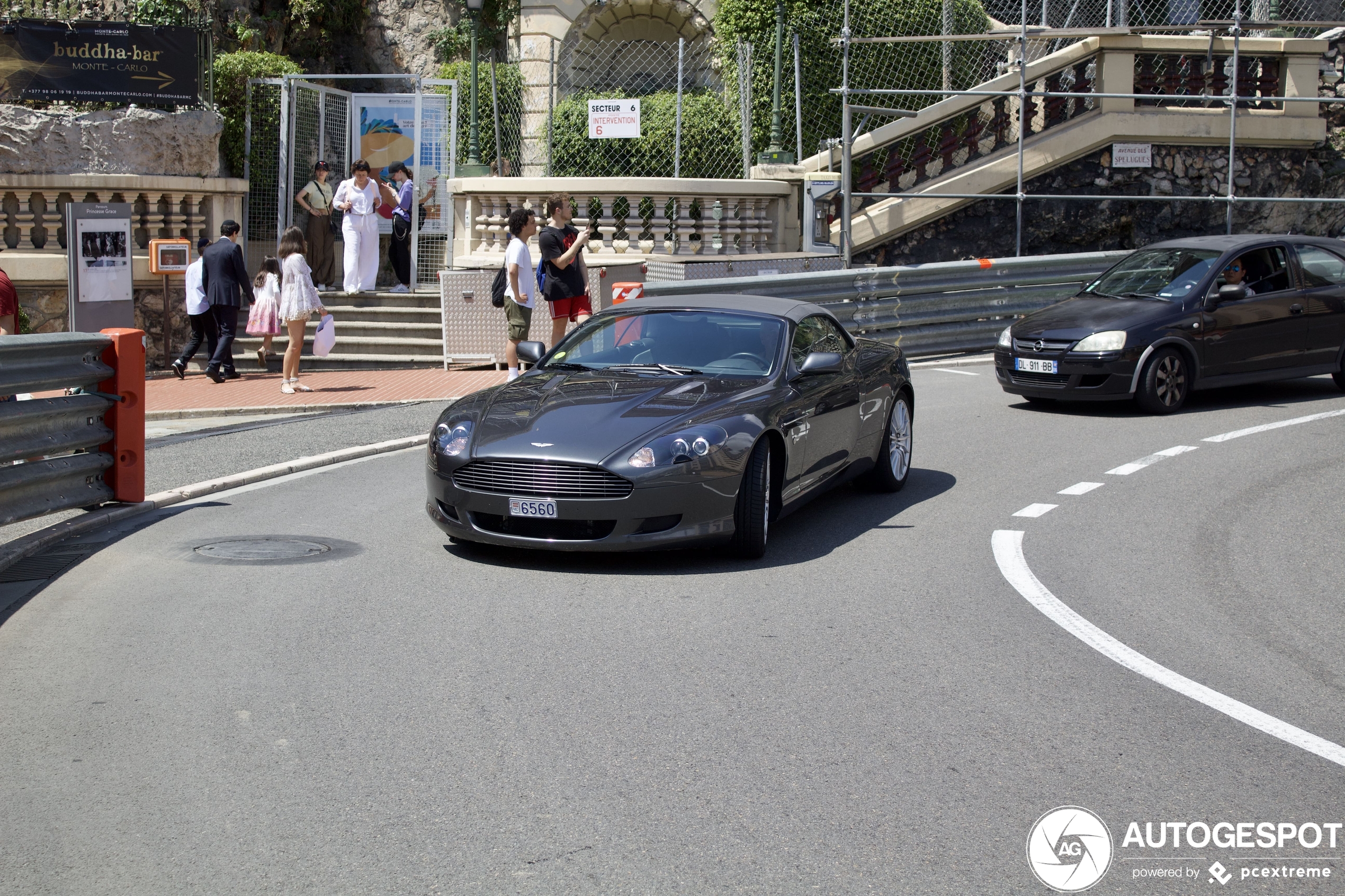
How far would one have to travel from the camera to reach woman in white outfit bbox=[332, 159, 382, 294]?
1922cm

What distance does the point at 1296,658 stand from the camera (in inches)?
245

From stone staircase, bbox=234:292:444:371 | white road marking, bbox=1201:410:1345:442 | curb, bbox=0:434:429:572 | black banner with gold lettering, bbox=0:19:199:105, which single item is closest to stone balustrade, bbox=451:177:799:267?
stone staircase, bbox=234:292:444:371

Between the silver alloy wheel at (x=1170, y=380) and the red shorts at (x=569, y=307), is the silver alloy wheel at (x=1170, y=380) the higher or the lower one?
the lower one

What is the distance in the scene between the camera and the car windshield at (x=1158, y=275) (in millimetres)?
13930

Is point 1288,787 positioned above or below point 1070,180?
below

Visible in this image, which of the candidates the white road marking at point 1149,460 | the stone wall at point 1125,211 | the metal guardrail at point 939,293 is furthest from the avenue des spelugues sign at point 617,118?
the white road marking at point 1149,460

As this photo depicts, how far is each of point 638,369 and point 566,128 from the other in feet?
65.9

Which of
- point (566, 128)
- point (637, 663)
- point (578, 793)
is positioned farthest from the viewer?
point (566, 128)

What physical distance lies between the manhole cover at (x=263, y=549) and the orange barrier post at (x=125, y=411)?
1088 mm

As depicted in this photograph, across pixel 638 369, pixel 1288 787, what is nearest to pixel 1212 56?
pixel 638 369

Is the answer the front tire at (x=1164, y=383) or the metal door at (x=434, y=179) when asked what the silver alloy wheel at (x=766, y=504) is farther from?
the metal door at (x=434, y=179)

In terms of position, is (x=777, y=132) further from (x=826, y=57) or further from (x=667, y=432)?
(x=667, y=432)

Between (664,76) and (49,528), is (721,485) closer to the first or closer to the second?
(49,528)

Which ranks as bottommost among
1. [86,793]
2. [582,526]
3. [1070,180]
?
[86,793]
